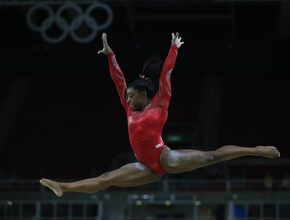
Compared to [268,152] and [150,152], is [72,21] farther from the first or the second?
[268,152]

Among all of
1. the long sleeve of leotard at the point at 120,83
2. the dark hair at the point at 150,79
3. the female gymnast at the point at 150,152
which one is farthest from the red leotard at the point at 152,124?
the long sleeve of leotard at the point at 120,83

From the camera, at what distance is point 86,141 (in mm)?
22266

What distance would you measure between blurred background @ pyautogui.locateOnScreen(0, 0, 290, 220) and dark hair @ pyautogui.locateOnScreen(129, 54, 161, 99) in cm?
1047

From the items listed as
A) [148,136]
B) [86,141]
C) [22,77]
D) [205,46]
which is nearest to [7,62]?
[22,77]

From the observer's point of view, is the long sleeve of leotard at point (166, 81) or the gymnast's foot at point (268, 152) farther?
the long sleeve of leotard at point (166, 81)

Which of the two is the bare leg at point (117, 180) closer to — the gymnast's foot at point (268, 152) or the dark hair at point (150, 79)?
the dark hair at point (150, 79)

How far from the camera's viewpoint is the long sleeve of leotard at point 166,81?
26.4 feet

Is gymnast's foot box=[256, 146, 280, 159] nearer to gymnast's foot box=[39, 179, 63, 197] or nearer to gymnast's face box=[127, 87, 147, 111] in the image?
gymnast's face box=[127, 87, 147, 111]

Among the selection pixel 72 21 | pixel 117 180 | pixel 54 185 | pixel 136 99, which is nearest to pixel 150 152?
pixel 117 180

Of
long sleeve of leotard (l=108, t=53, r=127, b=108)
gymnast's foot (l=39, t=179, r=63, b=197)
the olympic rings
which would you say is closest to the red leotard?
long sleeve of leotard (l=108, t=53, r=127, b=108)

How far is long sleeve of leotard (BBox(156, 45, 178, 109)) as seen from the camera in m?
8.05

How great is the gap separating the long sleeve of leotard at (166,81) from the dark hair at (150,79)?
0.12 metres

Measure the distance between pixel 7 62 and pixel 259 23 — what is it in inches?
326

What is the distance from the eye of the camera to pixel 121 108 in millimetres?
23766
